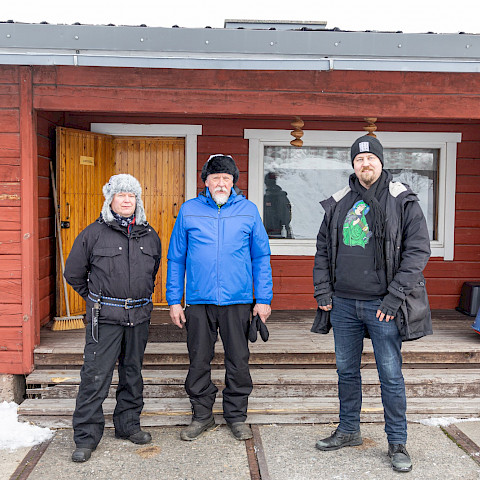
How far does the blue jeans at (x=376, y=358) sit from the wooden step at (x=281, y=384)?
79 cm

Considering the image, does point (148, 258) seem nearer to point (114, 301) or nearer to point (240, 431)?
point (114, 301)

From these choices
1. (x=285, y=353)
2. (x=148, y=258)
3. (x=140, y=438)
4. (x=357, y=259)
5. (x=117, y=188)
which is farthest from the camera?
(x=285, y=353)

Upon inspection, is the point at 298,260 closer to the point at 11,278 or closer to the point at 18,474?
the point at 11,278

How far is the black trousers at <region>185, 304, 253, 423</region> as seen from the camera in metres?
3.54

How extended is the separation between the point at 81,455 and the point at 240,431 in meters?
0.97

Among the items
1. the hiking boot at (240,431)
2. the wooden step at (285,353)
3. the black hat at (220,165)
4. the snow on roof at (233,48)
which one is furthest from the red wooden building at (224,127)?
the hiking boot at (240,431)

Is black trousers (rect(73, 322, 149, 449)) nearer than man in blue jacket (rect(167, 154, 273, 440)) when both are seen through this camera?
Yes

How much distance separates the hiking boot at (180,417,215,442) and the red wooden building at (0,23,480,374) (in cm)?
144

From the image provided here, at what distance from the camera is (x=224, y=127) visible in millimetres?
5984

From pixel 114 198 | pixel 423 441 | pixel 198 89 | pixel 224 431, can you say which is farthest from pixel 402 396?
pixel 198 89

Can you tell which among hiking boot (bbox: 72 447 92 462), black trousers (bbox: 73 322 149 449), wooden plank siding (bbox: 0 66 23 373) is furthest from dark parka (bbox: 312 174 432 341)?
wooden plank siding (bbox: 0 66 23 373)

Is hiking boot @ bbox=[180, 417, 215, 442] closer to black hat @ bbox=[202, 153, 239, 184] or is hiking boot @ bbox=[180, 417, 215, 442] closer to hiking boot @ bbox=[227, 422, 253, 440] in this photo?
hiking boot @ bbox=[227, 422, 253, 440]

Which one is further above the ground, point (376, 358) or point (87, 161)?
point (87, 161)

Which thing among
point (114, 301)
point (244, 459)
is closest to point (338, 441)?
point (244, 459)
